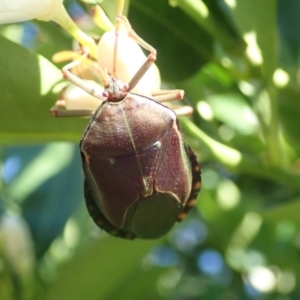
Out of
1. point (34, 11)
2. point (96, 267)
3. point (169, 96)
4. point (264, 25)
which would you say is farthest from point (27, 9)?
point (96, 267)

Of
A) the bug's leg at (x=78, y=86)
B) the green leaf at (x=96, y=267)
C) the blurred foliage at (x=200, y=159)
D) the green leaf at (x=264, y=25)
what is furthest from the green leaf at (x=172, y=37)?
the green leaf at (x=96, y=267)

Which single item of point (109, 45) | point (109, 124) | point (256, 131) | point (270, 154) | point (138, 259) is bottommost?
point (138, 259)

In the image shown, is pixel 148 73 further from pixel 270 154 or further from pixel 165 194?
pixel 270 154

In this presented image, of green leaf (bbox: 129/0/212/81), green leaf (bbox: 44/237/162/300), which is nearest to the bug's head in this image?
green leaf (bbox: 129/0/212/81)

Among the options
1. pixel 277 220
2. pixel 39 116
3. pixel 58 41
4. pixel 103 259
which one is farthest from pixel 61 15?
pixel 103 259

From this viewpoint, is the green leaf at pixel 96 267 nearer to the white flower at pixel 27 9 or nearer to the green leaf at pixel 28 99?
the green leaf at pixel 28 99

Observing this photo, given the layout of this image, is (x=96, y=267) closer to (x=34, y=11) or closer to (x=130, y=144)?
(x=130, y=144)
